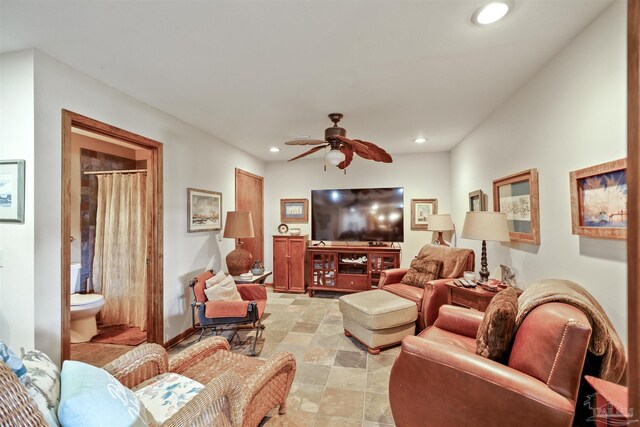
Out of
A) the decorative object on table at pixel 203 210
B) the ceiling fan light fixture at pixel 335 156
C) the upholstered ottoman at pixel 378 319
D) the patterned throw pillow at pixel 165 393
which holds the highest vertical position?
the ceiling fan light fixture at pixel 335 156

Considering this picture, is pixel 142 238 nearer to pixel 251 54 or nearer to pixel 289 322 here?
pixel 289 322

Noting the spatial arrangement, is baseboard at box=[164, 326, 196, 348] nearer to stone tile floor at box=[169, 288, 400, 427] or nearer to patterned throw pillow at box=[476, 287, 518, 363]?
stone tile floor at box=[169, 288, 400, 427]

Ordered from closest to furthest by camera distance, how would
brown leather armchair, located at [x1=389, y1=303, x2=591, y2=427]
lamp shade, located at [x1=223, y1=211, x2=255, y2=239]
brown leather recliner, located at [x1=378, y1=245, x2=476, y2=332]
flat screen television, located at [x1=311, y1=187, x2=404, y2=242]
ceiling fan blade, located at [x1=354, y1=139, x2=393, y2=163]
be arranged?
brown leather armchair, located at [x1=389, y1=303, x2=591, y2=427], ceiling fan blade, located at [x1=354, y1=139, x2=393, y2=163], brown leather recliner, located at [x1=378, y1=245, x2=476, y2=332], lamp shade, located at [x1=223, y1=211, x2=255, y2=239], flat screen television, located at [x1=311, y1=187, x2=404, y2=242]

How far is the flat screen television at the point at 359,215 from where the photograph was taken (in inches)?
182

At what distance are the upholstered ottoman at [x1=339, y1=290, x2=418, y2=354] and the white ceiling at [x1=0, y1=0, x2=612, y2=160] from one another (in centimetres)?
196

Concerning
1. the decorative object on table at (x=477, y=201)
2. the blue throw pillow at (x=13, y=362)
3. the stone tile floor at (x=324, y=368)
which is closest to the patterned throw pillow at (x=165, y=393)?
the blue throw pillow at (x=13, y=362)

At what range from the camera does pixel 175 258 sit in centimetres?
295

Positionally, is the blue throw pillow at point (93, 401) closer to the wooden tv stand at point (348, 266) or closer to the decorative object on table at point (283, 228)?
the wooden tv stand at point (348, 266)

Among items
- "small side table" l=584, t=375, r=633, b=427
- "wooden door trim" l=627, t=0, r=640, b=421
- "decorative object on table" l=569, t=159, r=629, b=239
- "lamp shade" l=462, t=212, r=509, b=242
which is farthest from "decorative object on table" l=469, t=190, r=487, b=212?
"wooden door trim" l=627, t=0, r=640, b=421

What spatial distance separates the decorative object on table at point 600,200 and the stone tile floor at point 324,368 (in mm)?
1668

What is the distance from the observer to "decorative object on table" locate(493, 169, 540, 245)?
2066mm

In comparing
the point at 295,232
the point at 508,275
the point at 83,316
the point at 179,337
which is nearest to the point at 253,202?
the point at 295,232

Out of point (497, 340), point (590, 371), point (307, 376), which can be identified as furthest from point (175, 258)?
point (590, 371)

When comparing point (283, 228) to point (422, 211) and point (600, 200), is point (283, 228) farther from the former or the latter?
point (600, 200)
